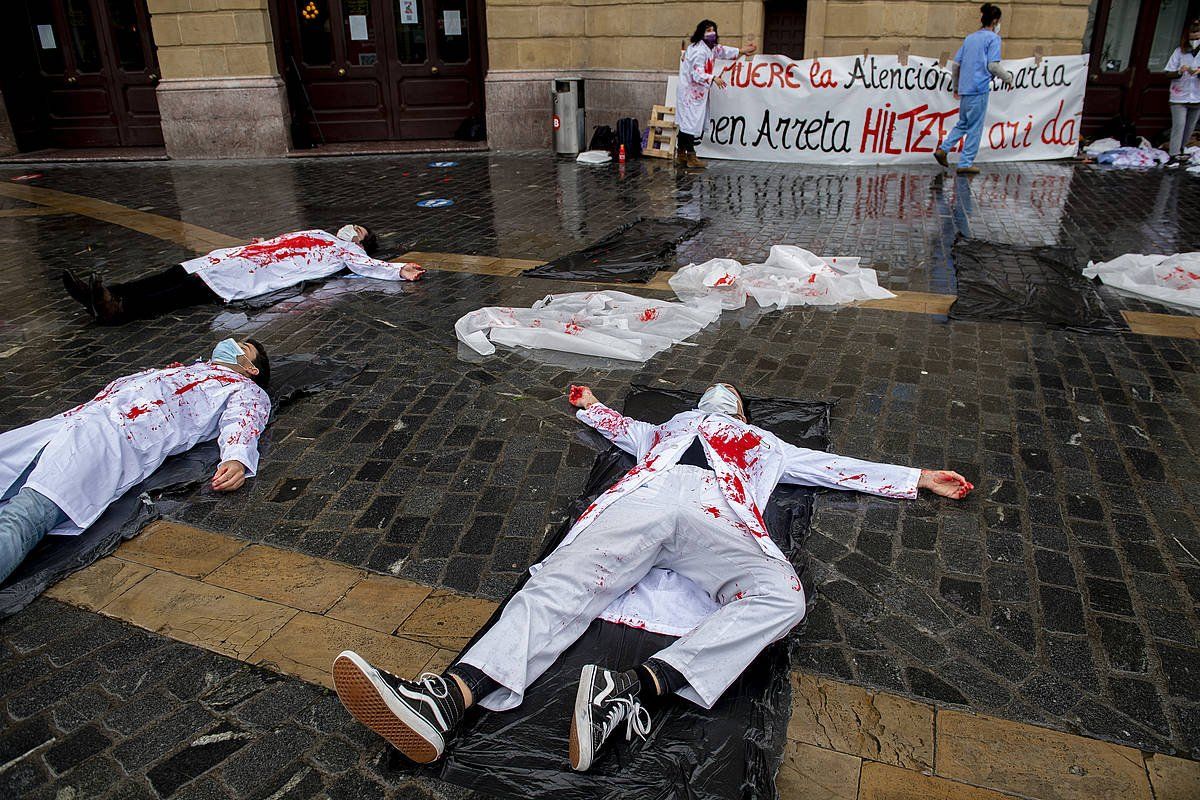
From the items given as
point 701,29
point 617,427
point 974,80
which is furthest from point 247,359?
point 974,80

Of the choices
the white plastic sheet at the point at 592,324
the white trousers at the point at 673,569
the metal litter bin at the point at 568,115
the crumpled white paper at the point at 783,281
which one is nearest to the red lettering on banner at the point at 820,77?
the metal litter bin at the point at 568,115

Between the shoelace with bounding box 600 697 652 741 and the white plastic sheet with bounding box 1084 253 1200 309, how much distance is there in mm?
5761

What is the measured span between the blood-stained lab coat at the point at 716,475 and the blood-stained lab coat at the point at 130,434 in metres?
1.77

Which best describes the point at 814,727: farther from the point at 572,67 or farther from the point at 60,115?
the point at 60,115

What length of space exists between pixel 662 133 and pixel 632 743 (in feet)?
37.8

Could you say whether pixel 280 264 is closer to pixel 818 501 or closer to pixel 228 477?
pixel 228 477

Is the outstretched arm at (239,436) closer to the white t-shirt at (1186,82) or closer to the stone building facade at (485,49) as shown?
the stone building facade at (485,49)

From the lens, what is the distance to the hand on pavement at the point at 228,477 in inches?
152

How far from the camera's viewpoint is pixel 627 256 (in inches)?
295

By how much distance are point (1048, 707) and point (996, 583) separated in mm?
634

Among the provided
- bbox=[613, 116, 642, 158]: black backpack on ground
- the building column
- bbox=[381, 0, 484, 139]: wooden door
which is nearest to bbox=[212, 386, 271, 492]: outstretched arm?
bbox=[613, 116, 642, 158]: black backpack on ground

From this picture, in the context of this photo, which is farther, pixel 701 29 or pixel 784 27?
pixel 784 27

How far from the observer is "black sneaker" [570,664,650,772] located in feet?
7.70

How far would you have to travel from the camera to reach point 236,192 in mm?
10891
